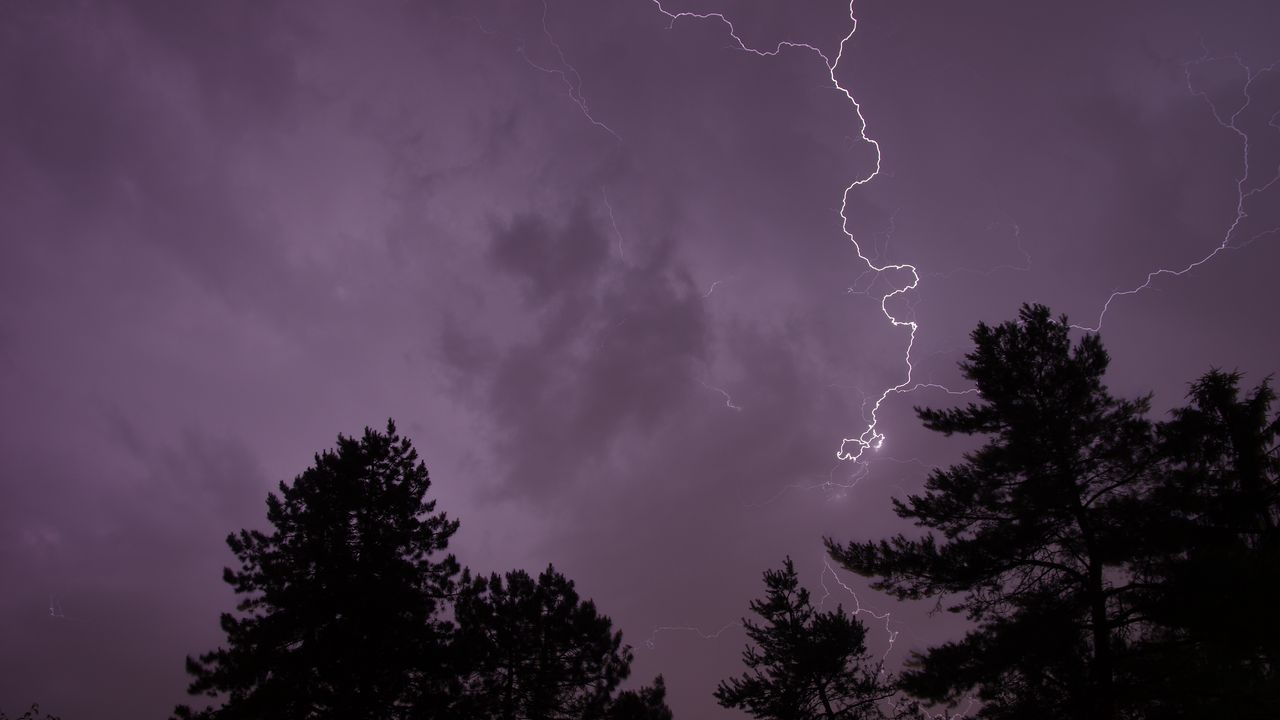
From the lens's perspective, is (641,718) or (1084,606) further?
(641,718)

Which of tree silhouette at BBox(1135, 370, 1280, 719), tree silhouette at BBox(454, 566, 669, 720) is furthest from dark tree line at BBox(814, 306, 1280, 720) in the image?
tree silhouette at BBox(454, 566, 669, 720)

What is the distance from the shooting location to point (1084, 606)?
9656 millimetres

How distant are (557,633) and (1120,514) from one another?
45.5ft

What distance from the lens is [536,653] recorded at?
16.7 metres

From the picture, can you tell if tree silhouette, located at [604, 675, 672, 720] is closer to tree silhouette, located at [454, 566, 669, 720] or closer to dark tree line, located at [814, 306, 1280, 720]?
tree silhouette, located at [454, 566, 669, 720]

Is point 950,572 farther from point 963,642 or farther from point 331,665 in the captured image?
point 331,665

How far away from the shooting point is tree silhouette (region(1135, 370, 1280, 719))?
8094 mm

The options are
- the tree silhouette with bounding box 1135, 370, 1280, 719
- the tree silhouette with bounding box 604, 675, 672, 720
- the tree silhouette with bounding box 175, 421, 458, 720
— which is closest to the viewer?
the tree silhouette with bounding box 1135, 370, 1280, 719

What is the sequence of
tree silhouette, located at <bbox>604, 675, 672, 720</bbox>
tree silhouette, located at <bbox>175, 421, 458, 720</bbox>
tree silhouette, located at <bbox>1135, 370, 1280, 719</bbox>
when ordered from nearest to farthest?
tree silhouette, located at <bbox>1135, 370, 1280, 719</bbox> → tree silhouette, located at <bbox>175, 421, 458, 720</bbox> → tree silhouette, located at <bbox>604, 675, 672, 720</bbox>

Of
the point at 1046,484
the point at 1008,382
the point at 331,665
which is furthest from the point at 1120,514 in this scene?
the point at 331,665

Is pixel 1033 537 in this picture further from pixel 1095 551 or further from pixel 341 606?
pixel 341 606

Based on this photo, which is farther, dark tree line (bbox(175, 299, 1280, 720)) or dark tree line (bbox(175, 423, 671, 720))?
dark tree line (bbox(175, 423, 671, 720))

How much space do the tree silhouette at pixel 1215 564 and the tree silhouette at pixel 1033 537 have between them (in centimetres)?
47

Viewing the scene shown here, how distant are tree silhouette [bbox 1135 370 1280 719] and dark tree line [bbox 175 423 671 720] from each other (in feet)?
43.4
